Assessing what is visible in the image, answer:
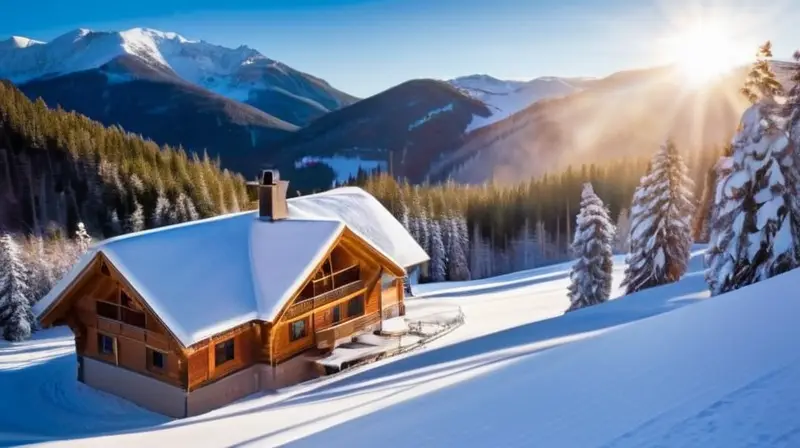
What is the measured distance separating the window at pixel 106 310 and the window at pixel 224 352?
15.0 feet

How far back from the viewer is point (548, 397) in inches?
384

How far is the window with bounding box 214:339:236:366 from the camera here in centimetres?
2212

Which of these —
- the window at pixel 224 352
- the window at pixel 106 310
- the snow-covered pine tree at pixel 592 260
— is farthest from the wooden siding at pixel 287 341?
the snow-covered pine tree at pixel 592 260

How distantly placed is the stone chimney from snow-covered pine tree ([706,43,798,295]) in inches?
722

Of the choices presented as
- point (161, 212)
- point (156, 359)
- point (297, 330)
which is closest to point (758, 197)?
point (297, 330)

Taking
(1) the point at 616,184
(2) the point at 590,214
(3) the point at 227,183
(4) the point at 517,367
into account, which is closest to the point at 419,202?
(3) the point at 227,183

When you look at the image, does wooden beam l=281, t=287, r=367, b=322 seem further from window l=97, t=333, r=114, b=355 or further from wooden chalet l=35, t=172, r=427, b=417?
window l=97, t=333, r=114, b=355

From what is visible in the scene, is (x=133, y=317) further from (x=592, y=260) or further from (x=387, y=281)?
(x=592, y=260)

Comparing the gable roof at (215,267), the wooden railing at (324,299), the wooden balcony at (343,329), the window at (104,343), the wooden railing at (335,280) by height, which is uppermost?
the gable roof at (215,267)

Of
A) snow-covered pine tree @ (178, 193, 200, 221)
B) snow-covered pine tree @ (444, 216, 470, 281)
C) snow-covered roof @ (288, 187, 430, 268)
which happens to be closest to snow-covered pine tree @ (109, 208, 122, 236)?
snow-covered pine tree @ (178, 193, 200, 221)

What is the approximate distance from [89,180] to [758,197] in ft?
233

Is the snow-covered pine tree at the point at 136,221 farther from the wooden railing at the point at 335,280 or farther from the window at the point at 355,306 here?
the window at the point at 355,306

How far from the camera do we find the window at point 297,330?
24.5 metres

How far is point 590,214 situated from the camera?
115ft
